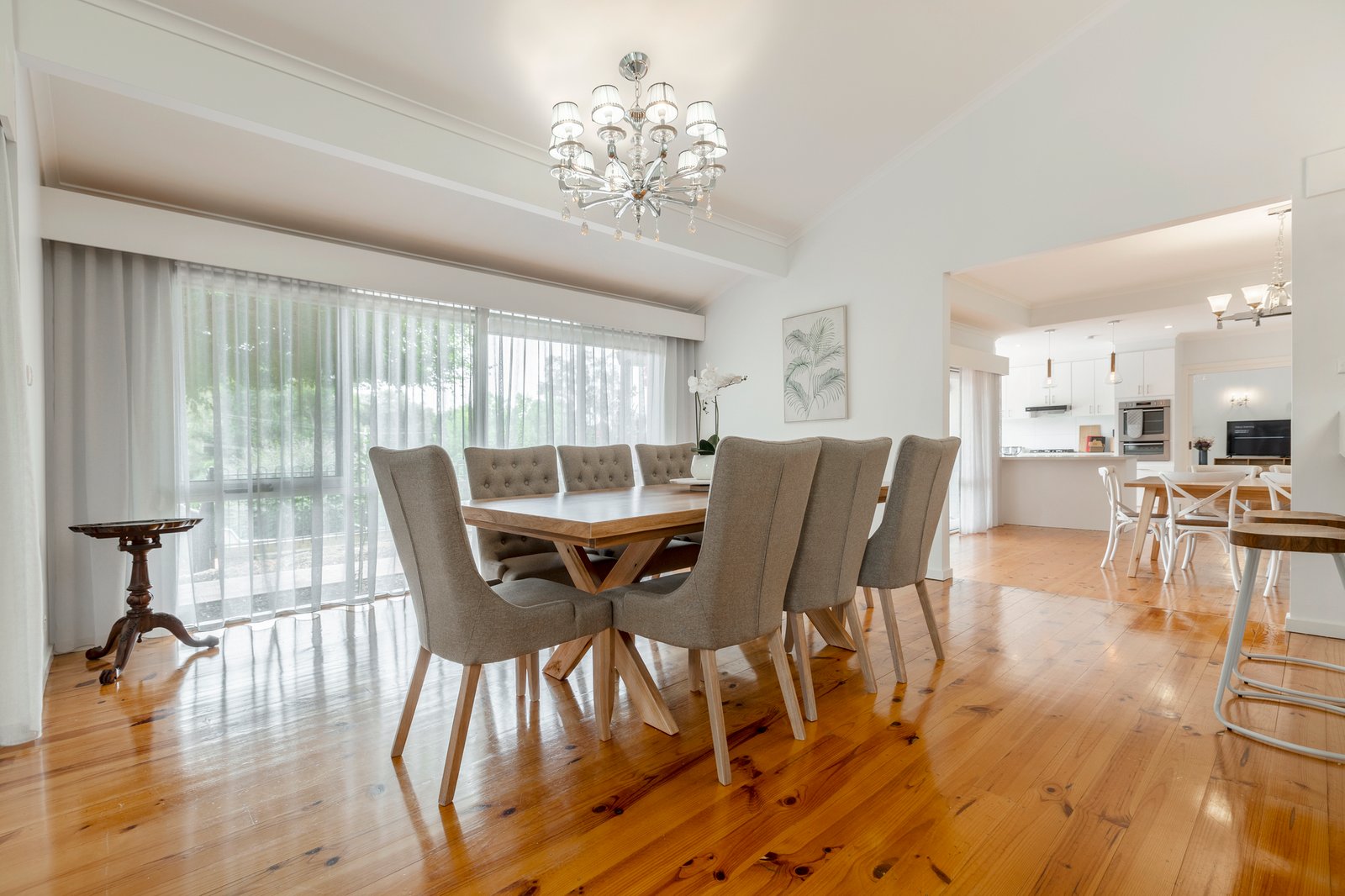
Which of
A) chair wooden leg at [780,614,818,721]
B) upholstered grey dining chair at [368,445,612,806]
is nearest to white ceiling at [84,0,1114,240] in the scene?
upholstered grey dining chair at [368,445,612,806]

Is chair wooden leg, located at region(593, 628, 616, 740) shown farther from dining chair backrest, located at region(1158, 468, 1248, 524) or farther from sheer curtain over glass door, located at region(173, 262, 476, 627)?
dining chair backrest, located at region(1158, 468, 1248, 524)

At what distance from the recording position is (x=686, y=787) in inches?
69.4

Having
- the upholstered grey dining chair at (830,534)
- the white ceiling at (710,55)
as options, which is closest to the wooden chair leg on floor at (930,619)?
the upholstered grey dining chair at (830,534)

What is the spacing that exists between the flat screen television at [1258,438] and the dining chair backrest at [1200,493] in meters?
3.60

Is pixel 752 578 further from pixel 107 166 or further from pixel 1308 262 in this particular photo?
pixel 107 166

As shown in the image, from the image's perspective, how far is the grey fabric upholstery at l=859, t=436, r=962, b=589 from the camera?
250 cm

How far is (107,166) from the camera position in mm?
3076

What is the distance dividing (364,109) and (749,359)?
361cm

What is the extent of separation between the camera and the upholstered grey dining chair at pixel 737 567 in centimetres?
176

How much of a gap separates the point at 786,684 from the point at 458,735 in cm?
101

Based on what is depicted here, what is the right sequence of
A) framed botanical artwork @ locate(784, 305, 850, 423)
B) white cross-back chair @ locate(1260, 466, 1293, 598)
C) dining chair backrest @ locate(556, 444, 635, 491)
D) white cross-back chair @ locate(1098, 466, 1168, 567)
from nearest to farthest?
dining chair backrest @ locate(556, 444, 635, 491), white cross-back chair @ locate(1260, 466, 1293, 598), white cross-back chair @ locate(1098, 466, 1168, 567), framed botanical artwork @ locate(784, 305, 850, 423)

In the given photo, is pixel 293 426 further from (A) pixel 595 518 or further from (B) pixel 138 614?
(A) pixel 595 518

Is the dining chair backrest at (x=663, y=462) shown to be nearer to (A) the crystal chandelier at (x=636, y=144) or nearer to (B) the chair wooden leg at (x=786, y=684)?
(A) the crystal chandelier at (x=636, y=144)

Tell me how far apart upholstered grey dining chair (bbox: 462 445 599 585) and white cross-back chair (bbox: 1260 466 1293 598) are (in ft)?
13.8
